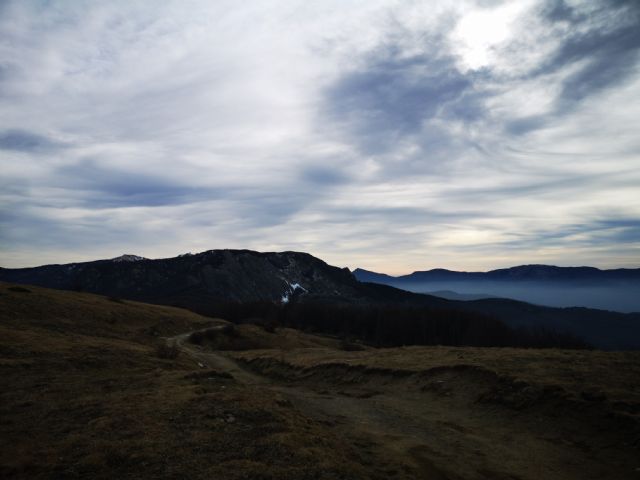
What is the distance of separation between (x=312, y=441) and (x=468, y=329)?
14391 cm

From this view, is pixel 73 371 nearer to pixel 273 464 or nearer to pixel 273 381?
pixel 273 381

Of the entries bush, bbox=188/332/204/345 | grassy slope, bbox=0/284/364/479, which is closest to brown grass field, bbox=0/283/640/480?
grassy slope, bbox=0/284/364/479

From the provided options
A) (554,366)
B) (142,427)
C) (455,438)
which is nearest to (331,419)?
(455,438)

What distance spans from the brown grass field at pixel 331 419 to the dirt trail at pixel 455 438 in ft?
0.24

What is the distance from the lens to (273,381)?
32.3 meters

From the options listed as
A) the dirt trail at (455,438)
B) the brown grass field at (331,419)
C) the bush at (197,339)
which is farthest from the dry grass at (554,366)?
the bush at (197,339)

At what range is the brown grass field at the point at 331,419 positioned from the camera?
36.6 ft

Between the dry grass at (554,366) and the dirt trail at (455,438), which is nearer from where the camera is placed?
the dirt trail at (455,438)

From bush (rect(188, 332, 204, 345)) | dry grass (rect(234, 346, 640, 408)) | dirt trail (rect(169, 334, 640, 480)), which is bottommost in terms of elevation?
bush (rect(188, 332, 204, 345))

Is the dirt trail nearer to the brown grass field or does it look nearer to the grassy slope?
the brown grass field

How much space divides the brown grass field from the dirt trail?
73mm

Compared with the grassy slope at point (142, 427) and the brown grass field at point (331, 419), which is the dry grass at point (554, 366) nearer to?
the brown grass field at point (331, 419)

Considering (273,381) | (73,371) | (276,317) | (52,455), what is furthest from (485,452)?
(276,317)

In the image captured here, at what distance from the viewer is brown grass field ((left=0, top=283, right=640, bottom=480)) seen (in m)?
11.1
